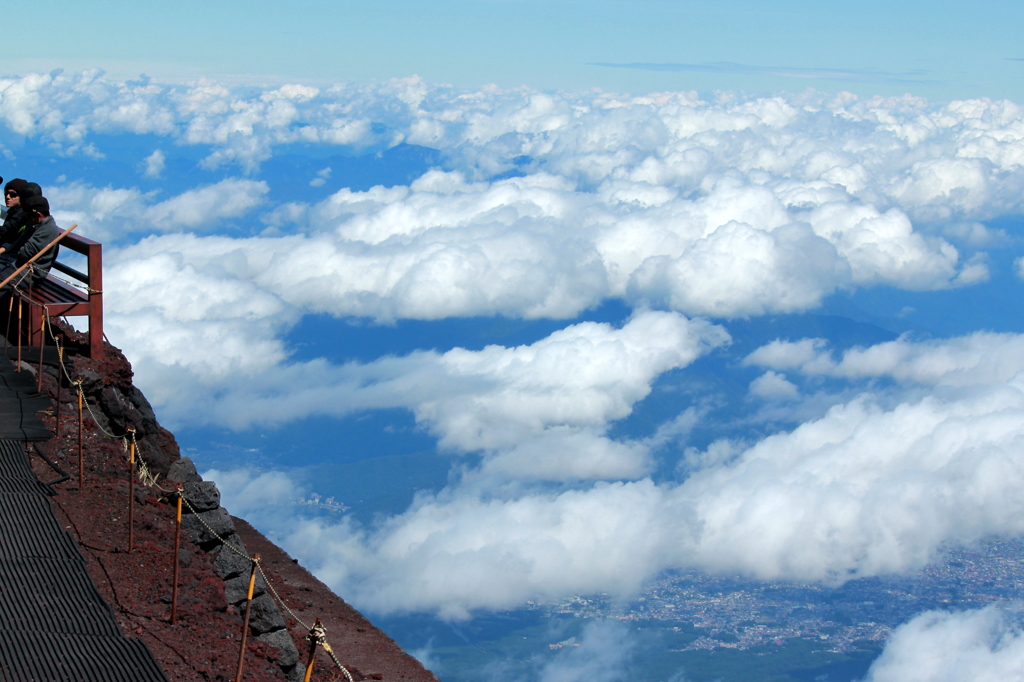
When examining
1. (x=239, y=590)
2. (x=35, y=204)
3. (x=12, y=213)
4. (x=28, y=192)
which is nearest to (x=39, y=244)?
(x=35, y=204)

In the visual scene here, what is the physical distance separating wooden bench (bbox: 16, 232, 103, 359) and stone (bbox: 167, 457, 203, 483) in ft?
7.27

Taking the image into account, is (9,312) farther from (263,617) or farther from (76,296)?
(263,617)

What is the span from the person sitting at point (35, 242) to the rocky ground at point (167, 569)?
45.0 inches

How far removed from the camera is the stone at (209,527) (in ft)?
27.7

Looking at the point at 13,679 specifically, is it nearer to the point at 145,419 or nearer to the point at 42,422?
the point at 42,422

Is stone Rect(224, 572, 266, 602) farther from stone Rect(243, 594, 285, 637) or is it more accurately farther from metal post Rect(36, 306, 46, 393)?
metal post Rect(36, 306, 46, 393)

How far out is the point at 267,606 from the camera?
776 cm

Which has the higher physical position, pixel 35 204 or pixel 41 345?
pixel 35 204

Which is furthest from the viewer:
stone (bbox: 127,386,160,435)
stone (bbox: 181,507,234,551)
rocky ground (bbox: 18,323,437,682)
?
stone (bbox: 127,386,160,435)

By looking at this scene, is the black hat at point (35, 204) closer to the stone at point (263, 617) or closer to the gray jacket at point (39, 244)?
the gray jacket at point (39, 244)

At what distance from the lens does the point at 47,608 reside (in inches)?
249

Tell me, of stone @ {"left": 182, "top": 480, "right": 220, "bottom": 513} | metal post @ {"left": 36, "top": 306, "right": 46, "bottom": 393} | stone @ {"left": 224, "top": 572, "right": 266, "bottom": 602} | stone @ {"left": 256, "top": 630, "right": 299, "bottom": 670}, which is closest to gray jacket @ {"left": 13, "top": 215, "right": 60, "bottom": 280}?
metal post @ {"left": 36, "top": 306, "right": 46, "bottom": 393}

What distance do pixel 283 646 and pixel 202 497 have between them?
2043 millimetres

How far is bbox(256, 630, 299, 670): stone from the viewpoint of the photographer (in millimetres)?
7316
